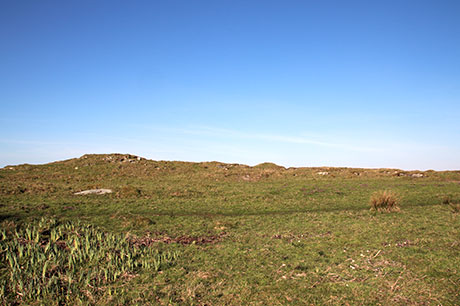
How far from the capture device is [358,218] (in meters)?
17.6

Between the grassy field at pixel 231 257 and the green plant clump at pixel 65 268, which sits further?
the green plant clump at pixel 65 268

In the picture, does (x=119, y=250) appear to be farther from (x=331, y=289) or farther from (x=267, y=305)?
(x=331, y=289)

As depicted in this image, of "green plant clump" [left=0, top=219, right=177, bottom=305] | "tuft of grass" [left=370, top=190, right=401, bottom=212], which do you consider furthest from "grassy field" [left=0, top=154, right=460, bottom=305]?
"tuft of grass" [left=370, top=190, right=401, bottom=212]

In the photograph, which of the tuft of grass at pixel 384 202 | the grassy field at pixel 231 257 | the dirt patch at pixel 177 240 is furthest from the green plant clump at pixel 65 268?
the tuft of grass at pixel 384 202

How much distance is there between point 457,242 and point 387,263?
4.47m

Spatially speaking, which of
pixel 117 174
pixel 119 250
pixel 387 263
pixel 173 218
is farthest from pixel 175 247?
pixel 117 174

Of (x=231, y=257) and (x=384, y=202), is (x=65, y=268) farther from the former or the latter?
(x=384, y=202)

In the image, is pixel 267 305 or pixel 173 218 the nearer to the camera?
pixel 267 305

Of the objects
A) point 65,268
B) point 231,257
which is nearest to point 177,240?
point 231,257

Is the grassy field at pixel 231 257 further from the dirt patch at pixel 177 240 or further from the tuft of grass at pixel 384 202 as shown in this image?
the tuft of grass at pixel 384 202

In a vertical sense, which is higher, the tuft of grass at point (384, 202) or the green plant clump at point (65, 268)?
the tuft of grass at point (384, 202)

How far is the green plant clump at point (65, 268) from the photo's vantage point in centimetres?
801

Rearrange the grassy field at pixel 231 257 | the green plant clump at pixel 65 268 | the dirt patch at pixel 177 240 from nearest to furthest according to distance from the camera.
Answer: the grassy field at pixel 231 257 → the green plant clump at pixel 65 268 → the dirt patch at pixel 177 240

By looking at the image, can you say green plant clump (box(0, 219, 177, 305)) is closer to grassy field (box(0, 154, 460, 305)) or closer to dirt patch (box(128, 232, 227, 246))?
grassy field (box(0, 154, 460, 305))
